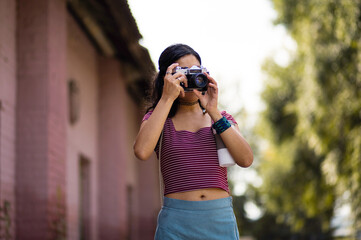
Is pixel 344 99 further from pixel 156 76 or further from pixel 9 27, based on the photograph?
pixel 156 76

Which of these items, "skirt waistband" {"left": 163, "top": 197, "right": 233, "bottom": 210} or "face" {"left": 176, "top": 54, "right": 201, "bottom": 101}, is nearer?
"skirt waistband" {"left": 163, "top": 197, "right": 233, "bottom": 210}

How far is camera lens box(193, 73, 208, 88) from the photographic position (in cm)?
307

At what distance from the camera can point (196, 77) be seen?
306 cm

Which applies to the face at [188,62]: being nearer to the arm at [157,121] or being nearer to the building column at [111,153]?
the arm at [157,121]

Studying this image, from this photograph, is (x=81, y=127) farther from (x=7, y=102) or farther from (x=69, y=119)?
(x=7, y=102)

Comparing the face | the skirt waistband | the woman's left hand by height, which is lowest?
the skirt waistband

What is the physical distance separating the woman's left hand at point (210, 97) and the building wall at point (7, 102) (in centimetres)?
317

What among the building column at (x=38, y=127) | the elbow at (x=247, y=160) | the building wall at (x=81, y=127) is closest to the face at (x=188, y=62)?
the elbow at (x=247, y=160)

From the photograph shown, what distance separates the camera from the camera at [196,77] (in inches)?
121

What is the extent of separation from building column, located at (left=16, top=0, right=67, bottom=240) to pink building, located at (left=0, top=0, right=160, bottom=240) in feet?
0.03

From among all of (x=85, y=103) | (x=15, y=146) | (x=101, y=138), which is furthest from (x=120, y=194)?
(x=15, y=146)

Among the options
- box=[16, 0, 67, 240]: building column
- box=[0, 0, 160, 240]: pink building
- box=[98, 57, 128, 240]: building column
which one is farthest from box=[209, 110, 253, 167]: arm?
box=[98, 57, 128, 240]: building column

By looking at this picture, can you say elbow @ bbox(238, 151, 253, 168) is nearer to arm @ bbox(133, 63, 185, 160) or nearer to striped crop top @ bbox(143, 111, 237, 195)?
striped crop top @ bbox(143, 111, 237, 195)

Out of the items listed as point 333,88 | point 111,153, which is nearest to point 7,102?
point 111,153
